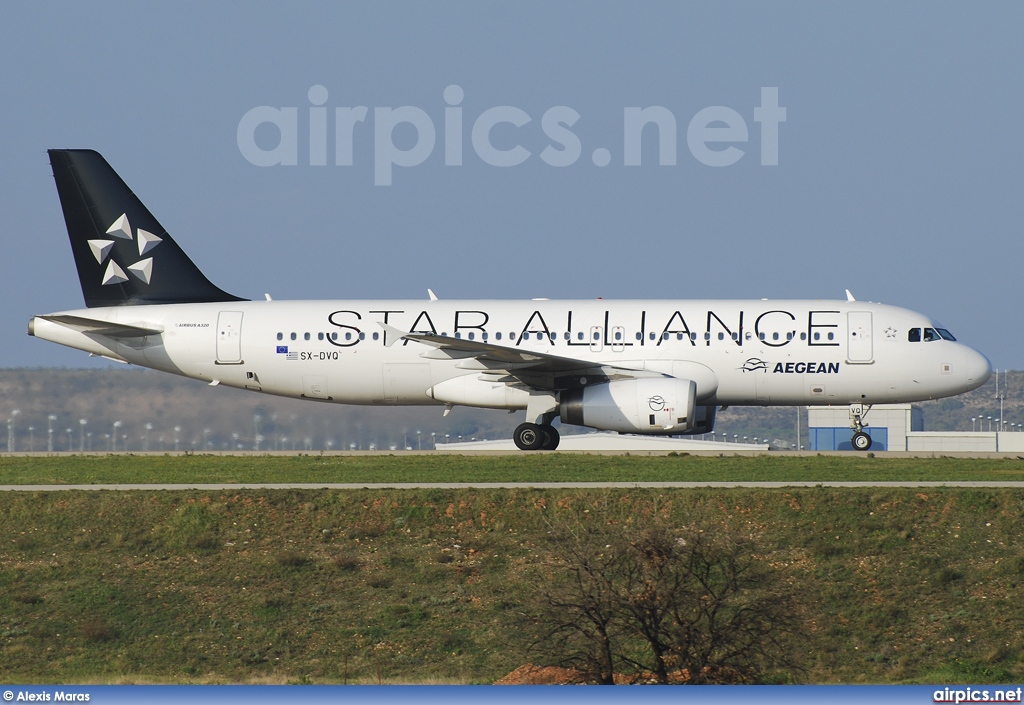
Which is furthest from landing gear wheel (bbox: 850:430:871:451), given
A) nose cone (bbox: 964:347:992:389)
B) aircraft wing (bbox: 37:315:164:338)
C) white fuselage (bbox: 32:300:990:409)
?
aircraft wing (bbox: 37:315:164:338)

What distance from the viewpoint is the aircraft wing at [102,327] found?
34625mm

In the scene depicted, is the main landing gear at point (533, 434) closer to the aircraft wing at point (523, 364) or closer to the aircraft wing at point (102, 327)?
the aircraft wing at point (523, 364)

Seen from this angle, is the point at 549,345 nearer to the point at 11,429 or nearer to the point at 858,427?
the point at 858,427

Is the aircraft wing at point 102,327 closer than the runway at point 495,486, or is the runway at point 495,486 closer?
the runway at point 495,486

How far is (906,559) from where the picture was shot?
21.9m

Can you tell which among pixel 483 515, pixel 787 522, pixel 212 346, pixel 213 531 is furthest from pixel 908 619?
pixel 212 346

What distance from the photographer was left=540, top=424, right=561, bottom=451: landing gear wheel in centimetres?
3422

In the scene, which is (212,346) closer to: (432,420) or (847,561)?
(432,420)

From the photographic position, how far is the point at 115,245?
1419 inches

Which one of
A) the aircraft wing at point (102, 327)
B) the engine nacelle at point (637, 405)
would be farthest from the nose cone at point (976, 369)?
the aircraft wing at point (102, 327)

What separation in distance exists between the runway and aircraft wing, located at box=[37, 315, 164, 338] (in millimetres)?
8479

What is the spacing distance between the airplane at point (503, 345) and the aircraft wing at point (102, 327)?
5 centimetres

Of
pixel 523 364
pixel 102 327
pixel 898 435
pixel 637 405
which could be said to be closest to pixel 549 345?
pixel 523 364

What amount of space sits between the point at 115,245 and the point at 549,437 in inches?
522
